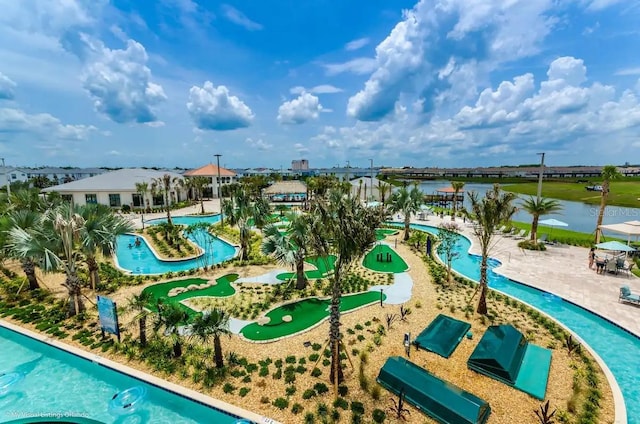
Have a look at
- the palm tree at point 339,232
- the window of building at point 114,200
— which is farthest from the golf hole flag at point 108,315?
the window of building at point 114,200

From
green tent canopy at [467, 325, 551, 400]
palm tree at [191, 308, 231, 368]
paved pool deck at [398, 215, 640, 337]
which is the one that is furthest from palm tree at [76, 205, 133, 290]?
paved pool deck at [398, 215, 640, 337]

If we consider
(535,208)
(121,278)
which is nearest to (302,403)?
(121,278)

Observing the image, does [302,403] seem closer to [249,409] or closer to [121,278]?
[249,409]

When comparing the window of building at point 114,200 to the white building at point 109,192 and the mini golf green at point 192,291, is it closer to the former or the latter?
the white building at point 109,192

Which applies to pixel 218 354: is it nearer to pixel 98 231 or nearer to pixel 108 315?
pixel 108 315

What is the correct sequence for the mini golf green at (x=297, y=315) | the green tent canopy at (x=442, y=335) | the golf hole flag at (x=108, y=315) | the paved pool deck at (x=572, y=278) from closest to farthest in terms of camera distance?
the green tent canopy at (x=442, y=335), the golf hole flag at (x=108, y=315), the mini golf green at (x=297, y=315), the paved pool deck at (x=572, y=278)

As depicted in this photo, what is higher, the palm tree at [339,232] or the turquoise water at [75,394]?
the palm tree at [339,232]
